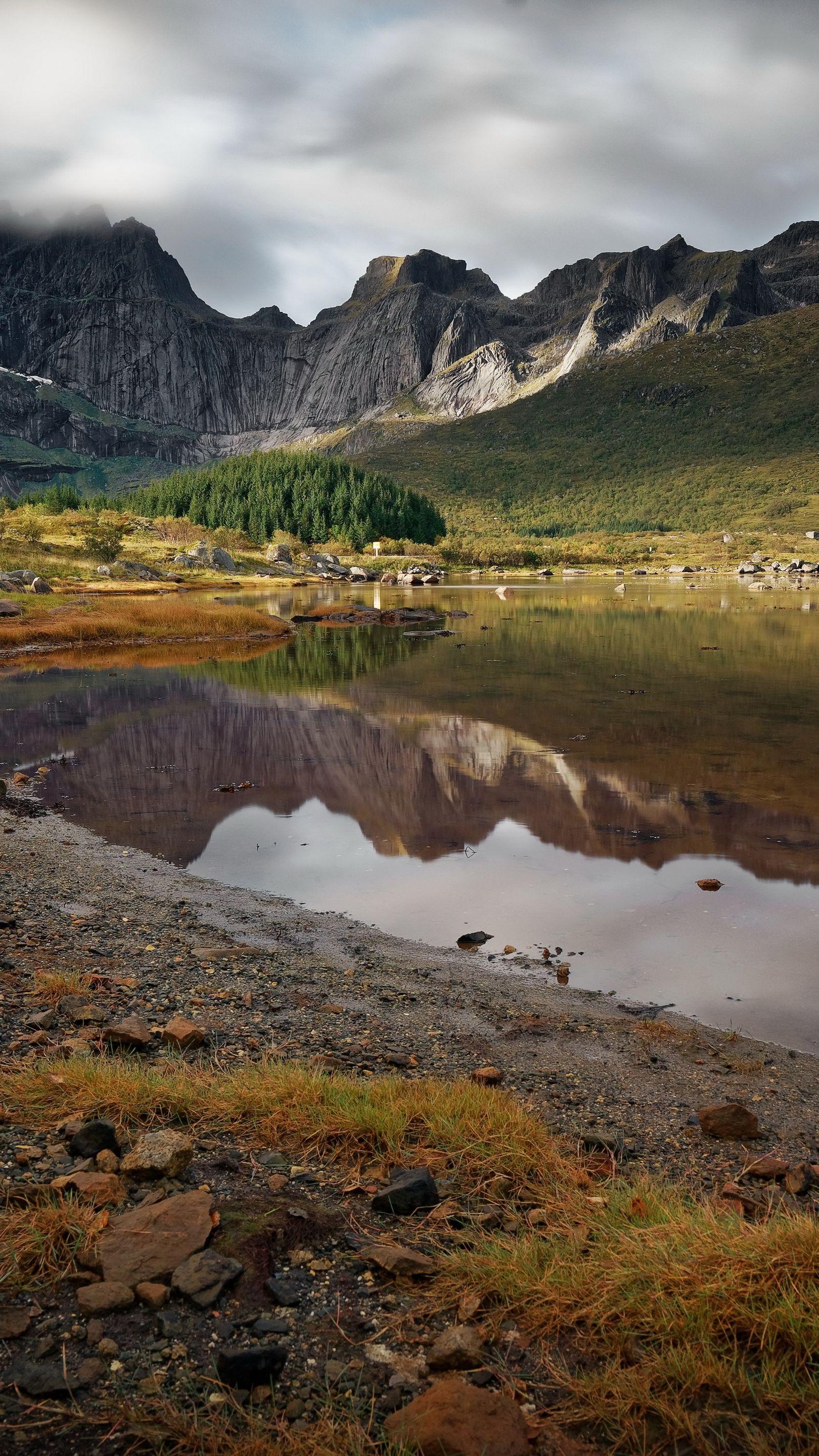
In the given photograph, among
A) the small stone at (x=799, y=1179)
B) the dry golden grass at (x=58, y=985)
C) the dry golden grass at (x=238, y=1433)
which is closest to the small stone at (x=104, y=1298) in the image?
the dry golden grass at (x=238, y=1433)

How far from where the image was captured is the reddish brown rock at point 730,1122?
588 centimetres

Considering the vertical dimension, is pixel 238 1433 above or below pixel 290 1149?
above

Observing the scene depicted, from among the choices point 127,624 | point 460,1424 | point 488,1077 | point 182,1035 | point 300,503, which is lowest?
point 488,1077

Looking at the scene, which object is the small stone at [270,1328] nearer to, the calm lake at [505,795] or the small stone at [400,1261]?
the small stone at [400,1261]

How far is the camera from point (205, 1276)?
12.4ft

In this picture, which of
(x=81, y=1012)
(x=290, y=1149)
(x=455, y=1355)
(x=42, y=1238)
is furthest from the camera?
(x=81, y=1012)

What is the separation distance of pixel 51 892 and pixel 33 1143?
21.6 feet

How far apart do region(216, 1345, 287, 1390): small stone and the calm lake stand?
601cm

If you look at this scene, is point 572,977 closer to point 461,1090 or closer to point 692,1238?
point 461,1090

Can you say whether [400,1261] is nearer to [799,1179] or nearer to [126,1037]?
[799,1179]

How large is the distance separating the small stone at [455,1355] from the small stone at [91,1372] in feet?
4.25

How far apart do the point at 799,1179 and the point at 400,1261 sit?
2.73 m

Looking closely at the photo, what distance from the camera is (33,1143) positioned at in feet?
15.9

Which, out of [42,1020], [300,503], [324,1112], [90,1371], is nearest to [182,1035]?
[42,1020]
